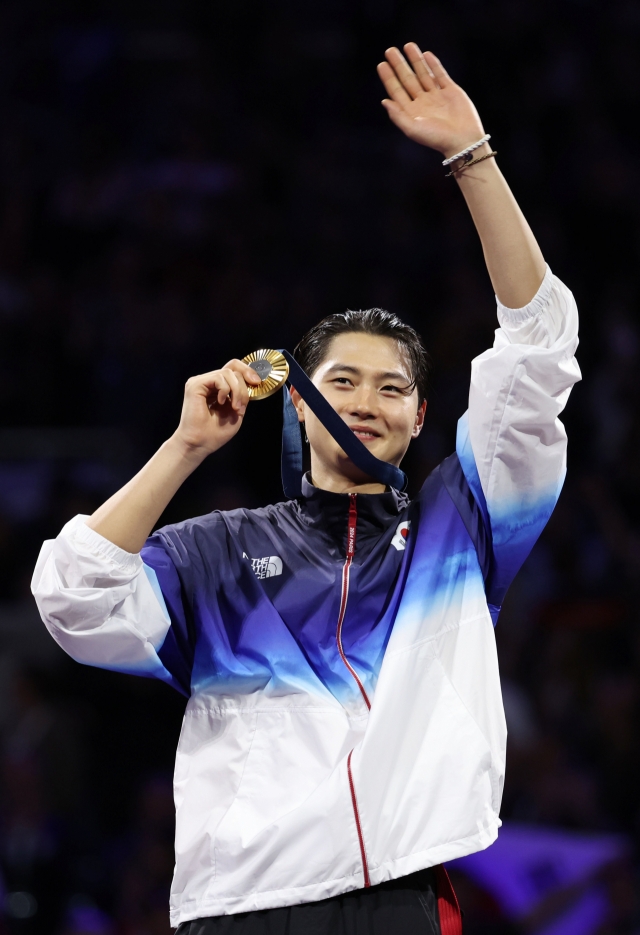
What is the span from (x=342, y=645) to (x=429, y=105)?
1.13m

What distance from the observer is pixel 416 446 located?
6.40 m

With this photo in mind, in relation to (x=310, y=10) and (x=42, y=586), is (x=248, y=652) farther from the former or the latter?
(x=310, y=10)

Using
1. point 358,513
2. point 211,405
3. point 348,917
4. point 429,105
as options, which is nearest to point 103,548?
point 211,405

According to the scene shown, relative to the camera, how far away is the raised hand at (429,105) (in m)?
2.36

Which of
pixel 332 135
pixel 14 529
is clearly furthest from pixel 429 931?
pixel 332 135

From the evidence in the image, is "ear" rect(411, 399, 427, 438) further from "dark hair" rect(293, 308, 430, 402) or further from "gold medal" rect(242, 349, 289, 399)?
"gold medal" rect(242, 349, 289, 399)

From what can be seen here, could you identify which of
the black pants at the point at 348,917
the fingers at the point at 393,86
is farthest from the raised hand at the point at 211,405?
the black pants at the point at 348,917

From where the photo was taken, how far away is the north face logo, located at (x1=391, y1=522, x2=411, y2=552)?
2459mm

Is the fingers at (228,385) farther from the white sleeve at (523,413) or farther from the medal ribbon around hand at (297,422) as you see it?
the white sleeve at (523,413)

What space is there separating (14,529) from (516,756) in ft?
9.22

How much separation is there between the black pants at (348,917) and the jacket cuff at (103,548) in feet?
2.22

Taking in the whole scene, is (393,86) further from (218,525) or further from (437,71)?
(218,525)

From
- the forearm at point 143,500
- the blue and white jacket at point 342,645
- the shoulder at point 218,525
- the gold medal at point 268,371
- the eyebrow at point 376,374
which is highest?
the gold medal at point 268,371

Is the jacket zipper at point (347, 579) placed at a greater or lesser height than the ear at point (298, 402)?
lesser
